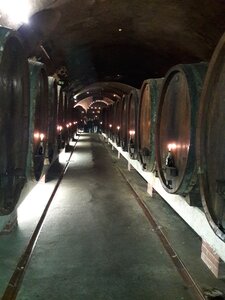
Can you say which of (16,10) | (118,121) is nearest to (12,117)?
(16,10)

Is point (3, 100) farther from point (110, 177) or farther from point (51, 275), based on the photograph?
point (110, 177)

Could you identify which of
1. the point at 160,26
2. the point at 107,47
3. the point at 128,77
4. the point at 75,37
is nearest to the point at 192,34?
the point at 160,26

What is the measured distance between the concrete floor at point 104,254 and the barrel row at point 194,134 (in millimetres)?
841

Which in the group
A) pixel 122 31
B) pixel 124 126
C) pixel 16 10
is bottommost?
pixel 124 126

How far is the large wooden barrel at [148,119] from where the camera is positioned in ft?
15.7

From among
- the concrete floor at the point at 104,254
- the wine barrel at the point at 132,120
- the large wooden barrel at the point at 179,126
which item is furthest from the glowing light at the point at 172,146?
the wine barrel at the point at 132,120

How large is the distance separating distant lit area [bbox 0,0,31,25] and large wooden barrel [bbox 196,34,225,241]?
9.59 ft

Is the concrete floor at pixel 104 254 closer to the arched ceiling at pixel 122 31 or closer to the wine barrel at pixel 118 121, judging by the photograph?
the arched ceiling at pixel 122 31

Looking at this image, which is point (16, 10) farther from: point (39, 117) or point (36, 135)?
point (36, 135)

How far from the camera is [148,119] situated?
5160 mm

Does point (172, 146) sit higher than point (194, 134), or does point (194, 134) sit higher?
point (194, 134)

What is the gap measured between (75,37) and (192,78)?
5.44m

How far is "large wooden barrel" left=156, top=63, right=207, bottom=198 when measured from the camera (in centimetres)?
306

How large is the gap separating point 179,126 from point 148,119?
1.65 metres
